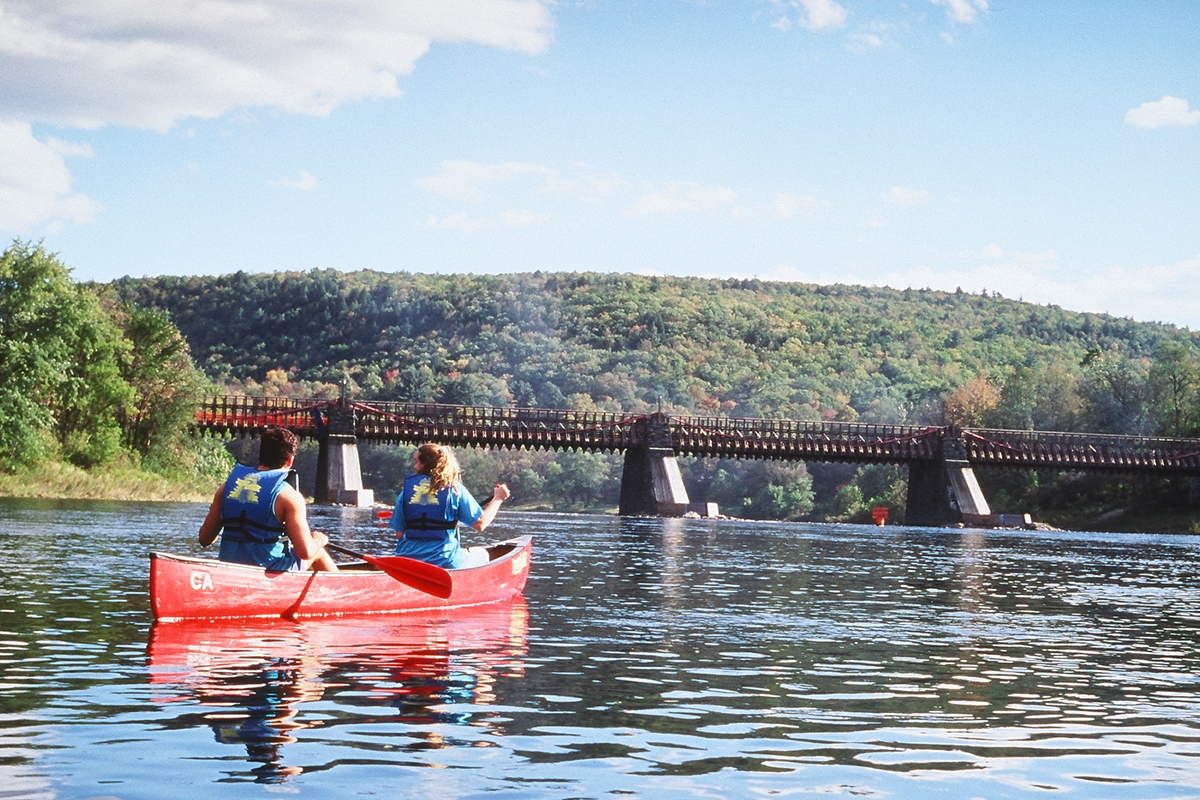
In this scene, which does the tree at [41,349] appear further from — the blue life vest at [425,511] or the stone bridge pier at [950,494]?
the stone bridge pier at [950,494]

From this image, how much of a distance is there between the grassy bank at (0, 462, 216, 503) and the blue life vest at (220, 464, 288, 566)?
42369 millimetres

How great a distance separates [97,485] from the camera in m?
59.6

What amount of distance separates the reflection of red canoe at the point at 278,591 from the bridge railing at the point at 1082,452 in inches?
3131

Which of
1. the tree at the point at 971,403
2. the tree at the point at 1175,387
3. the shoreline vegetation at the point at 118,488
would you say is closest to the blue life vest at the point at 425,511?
the shoreline vegetation at the point at 118,488

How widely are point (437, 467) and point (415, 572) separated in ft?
4.48

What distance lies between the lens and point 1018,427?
355 ft

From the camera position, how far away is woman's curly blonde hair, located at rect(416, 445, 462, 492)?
15.2m

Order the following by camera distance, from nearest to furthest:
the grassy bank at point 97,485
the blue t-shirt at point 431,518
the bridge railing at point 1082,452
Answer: the blue t-shirt at point 431,518
the grassy bank at point 97,485
the bridge railing at point 1082,452

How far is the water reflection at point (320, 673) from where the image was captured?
8.95 m

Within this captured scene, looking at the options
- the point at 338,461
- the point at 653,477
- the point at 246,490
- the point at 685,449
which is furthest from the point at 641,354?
the point at 246,490

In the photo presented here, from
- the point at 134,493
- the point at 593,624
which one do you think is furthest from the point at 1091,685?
the point at 134,493

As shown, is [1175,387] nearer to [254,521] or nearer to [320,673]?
[254,521]

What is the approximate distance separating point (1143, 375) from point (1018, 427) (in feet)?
42.6

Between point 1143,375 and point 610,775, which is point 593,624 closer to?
point 610,775
